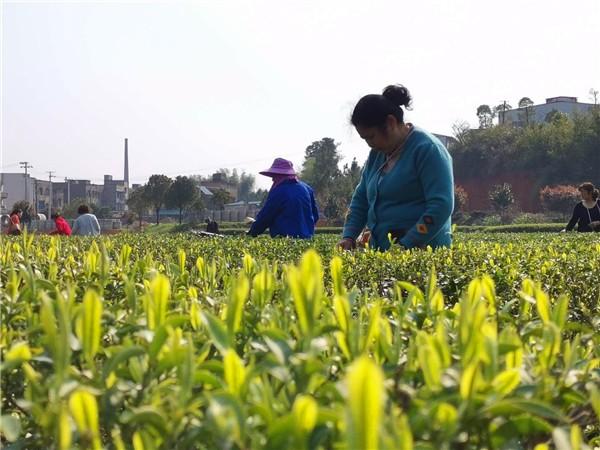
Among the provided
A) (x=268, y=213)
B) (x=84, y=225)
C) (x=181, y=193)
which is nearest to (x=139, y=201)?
(x=181, y=193)

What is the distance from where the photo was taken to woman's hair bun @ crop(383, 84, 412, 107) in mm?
4695

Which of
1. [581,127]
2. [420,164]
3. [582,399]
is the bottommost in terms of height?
[582,399]

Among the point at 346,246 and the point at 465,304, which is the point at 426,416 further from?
the point at 346,246

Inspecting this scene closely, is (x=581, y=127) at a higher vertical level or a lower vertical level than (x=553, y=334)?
higher

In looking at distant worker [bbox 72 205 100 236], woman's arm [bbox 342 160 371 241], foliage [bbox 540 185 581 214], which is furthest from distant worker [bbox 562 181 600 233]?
foliage [bbox 540 185 581 214]

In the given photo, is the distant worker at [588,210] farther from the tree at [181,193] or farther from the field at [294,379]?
the tree at [181,193]

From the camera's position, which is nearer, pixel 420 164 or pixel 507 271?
pixel 507 271

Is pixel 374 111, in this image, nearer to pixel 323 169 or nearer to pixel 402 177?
pixel 402 177

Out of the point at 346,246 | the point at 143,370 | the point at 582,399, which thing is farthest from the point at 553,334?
the point at 346,246

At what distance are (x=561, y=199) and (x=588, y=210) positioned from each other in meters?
36.4

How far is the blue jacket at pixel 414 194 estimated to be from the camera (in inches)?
175

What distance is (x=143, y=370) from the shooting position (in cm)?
116

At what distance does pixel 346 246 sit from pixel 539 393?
406 cm

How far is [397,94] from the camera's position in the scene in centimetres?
471
